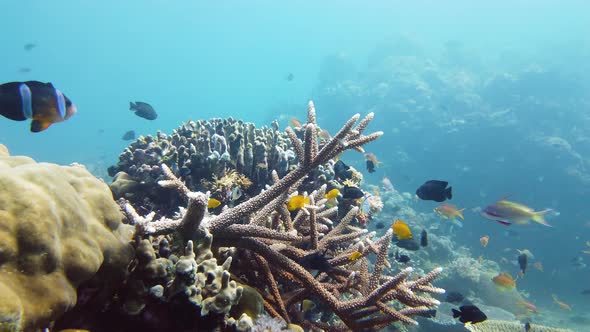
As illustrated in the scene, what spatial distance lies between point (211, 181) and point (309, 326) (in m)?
2.41

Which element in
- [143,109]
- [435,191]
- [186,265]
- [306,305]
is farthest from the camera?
[143,109]

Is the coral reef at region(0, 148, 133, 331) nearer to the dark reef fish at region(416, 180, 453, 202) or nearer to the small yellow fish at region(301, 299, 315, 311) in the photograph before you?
the small yellow fish at region(301, 299, 315, 311)

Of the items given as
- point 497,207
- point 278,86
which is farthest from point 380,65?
point 278,86

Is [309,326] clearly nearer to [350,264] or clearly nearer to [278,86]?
[350,264]

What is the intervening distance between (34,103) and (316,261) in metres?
2.82

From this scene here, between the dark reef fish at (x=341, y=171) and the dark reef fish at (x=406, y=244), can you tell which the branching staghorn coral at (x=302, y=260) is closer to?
the dark reef fish at (x=341, y=171)

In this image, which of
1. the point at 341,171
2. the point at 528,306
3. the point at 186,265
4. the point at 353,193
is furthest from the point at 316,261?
the point at 528,306

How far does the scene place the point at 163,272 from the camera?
191 centimetres

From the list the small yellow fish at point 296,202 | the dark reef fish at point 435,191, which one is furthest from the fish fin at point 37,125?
the dark reef fish at point 435,191

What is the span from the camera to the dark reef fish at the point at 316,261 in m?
2.72

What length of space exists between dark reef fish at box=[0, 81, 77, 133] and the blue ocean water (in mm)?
16539

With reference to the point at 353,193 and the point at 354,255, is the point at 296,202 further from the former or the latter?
the point at 353,193

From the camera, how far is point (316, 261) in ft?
8.98

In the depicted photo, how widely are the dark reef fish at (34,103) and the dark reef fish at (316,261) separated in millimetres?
2618
